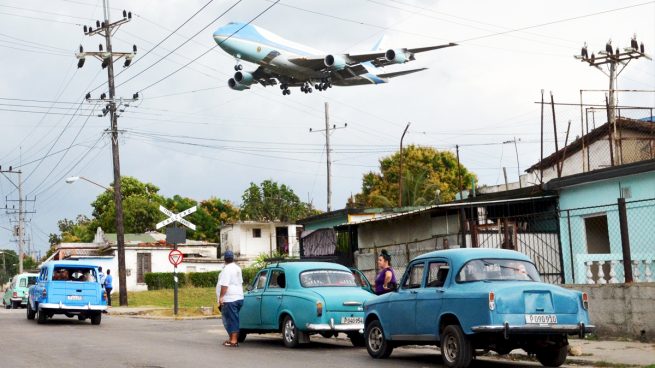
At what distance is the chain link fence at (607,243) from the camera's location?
57.9 ft

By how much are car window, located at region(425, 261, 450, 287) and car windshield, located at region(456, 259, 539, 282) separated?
1.23ft

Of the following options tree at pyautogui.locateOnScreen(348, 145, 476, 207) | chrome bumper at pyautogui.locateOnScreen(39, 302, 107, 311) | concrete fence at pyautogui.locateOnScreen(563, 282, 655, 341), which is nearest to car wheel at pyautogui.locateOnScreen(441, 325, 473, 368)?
concrete fence at pyautogui.locateOnScreen(563, 282, 655, 341)

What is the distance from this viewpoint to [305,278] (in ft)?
52.5

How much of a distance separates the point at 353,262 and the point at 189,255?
39144mm

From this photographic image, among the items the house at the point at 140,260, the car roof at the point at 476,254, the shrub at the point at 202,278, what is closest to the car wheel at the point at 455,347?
the car roof at the point at 476,254

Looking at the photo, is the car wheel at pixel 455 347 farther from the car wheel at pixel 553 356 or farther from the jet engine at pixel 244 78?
the jet engine at pixel 244 78

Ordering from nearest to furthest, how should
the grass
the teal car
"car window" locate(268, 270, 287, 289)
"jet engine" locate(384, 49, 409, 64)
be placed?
"car window" locate(268, 270, 287, 289), "jet engine" locate(384, 49, 409, 64), the teal car, the grass

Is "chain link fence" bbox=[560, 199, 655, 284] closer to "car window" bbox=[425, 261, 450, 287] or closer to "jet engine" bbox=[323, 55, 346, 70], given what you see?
"car window" bbox=[425, 261, 450, 287]

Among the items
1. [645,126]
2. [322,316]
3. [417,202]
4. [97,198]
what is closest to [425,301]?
[322,316]

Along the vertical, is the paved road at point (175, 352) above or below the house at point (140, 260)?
below

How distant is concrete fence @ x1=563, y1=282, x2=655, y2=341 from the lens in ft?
47.8

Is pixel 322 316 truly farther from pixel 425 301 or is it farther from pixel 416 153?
pixel 416 153

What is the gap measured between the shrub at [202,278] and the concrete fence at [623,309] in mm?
42482

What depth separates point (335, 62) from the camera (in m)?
38.6
